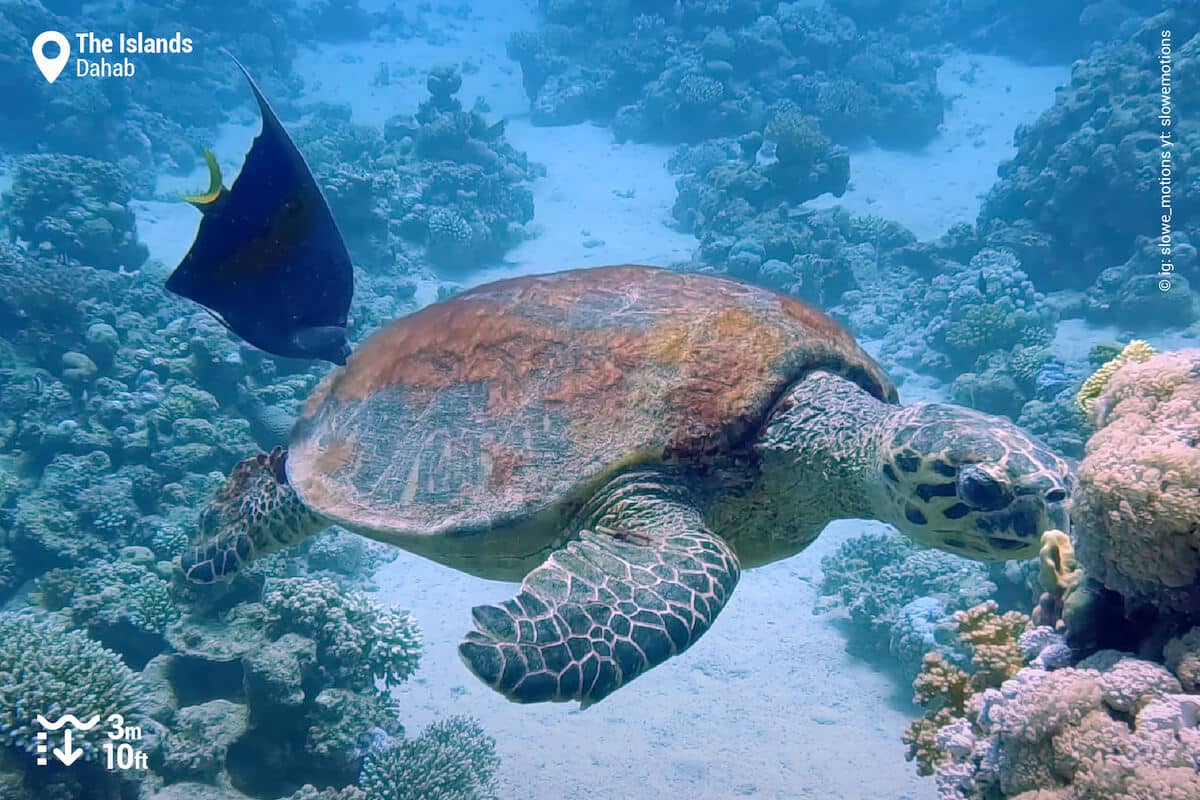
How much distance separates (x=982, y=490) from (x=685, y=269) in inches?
146

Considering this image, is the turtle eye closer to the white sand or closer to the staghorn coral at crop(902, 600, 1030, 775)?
the staghorn coral at crop(902, 600, 1030, 775)

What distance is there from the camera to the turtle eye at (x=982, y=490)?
8.63 feet

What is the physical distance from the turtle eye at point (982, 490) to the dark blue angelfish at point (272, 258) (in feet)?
10.1

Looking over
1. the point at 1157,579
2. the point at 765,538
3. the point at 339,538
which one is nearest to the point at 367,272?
the point at 339,538

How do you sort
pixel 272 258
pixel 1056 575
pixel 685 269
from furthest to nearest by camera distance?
pixel 685 269, pixel 272 258, pixel 1056 575

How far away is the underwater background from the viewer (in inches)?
85.5

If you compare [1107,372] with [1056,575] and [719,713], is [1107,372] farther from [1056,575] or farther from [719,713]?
[719,713]

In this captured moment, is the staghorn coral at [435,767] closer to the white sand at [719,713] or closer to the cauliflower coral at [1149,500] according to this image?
the white sand at [719,713]

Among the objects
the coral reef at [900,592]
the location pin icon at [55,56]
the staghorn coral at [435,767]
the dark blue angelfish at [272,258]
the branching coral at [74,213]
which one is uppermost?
the location pin icon at [55,56]

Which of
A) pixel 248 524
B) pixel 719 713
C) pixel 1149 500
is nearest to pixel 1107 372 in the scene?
pixel 1149 500

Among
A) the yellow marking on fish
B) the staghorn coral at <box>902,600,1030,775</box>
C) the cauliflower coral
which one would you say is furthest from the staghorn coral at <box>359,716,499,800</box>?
the cauliflower coral

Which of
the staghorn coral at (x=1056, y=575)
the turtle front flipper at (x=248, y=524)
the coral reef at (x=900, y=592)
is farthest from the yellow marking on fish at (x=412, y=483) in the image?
the coral reef at (x=900, y=592)

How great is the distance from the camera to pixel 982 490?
2.65 meters

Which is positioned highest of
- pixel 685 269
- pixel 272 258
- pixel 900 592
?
pixel 685 269
